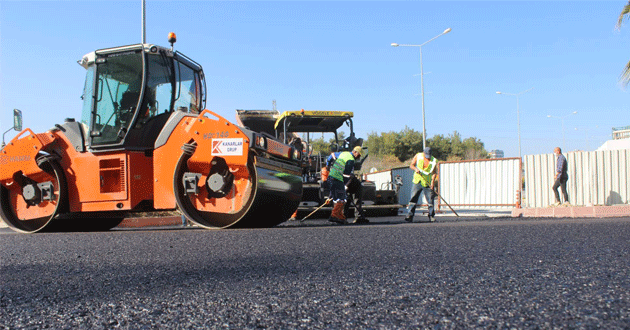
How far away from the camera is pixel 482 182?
45.6ft

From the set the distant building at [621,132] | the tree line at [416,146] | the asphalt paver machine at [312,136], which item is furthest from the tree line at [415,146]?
the asphalt paver machine at [312,136]

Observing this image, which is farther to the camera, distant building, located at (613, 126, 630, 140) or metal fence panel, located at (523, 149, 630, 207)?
distant building, located at (613, 126, 630, 140)

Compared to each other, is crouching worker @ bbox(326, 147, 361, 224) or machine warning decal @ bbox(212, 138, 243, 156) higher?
machine warning decal @ bbox(212, 138, 243, 156)

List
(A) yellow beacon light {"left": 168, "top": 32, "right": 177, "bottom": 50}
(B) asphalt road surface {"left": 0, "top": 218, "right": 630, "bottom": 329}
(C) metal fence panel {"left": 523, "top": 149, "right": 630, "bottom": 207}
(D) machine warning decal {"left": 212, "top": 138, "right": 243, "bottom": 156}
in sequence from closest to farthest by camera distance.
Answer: (B) asphalt road surface {"left": 0, "top": 218, "right": 630, "bottom": 329}, (D) machine warning decal {"left": 212, "top": 138, "right": 243, "bottom": 156}, (A) yellow beacon light {"left": 168, "top": 32, "right": 177, "bottom": 50}, (C) metal fence panel {"left": 523, "top": 149, "right": 630, "bottom": 207}

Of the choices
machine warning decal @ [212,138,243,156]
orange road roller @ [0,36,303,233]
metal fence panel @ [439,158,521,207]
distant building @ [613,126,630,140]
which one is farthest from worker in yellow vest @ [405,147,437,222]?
distant building @ [613,126,630,140]

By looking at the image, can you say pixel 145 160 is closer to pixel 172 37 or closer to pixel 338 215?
pixel 172 37

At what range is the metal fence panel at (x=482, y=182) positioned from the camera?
1327cm

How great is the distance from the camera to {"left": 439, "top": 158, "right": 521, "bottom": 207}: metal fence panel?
43.5 ft

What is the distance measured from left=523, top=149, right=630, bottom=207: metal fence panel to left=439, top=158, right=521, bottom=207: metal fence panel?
0.45 m

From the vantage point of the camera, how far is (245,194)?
18.2 ft

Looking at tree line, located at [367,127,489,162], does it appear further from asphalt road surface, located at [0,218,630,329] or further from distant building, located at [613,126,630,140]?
asphalt road surface, located at [0,218,630,329]

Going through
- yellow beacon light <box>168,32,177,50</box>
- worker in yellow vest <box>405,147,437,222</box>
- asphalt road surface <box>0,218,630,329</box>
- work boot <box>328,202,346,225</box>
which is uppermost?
yellow beacon light <box>168,32,177,50</box>

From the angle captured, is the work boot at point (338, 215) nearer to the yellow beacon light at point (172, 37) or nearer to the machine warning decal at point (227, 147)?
the machine warning decal at point (227, 147)

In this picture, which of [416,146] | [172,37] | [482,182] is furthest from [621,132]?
[172,37]
